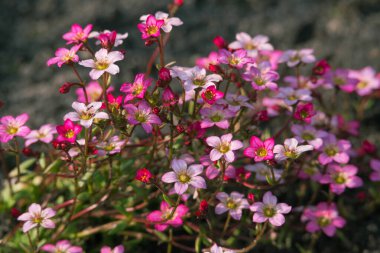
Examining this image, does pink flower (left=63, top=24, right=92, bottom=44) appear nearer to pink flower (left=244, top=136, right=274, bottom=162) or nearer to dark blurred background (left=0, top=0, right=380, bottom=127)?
pink flower (left=244, top=136, right=274, bottom=162)

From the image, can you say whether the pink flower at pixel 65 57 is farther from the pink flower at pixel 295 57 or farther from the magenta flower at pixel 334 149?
the magenta flower at pixel 334 149

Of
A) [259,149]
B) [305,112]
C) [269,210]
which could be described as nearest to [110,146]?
[259,149]

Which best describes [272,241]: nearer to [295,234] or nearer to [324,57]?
[295,234]

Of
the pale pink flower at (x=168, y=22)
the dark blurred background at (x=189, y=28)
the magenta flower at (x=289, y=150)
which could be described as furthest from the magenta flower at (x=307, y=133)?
the dark blurred background at (x=189, y=28)

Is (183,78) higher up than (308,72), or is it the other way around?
(183,78)

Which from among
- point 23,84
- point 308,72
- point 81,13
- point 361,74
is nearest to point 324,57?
point 308,72

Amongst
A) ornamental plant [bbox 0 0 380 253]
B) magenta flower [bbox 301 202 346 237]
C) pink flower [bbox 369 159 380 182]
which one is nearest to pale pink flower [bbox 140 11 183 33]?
ornamental plant [bbox 0 0 380 253]
